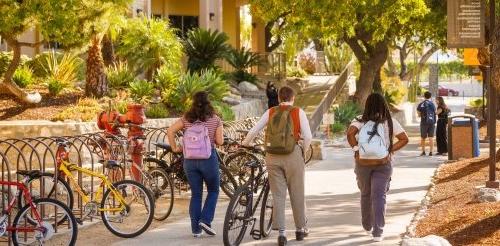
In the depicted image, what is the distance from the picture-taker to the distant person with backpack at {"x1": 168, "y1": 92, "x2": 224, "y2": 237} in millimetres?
10750

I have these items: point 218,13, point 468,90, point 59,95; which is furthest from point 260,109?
point 468,90

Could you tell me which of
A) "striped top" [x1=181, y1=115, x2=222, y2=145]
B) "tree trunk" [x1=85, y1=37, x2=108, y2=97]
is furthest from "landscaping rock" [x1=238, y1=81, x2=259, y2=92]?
"striped top" [x1=181, y1=115, x2=222, y2=145]

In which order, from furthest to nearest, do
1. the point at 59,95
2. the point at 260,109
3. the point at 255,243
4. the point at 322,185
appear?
the point at 260,109 → the point at 59,95 → the point at 322,185 → the point at 255,243

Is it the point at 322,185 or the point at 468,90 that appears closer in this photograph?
the point at 322,185

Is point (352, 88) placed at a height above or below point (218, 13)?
below

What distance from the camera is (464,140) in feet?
69.1

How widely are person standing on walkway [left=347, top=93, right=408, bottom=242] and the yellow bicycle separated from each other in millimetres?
2393

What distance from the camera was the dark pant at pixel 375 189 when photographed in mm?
10383

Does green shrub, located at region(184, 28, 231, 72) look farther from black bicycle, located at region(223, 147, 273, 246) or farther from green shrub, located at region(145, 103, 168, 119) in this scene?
black bicycle, located at region(223, 147, 273, 246)

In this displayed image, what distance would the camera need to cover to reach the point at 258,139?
17.6 m

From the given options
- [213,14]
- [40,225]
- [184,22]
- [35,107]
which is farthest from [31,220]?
[184,22]

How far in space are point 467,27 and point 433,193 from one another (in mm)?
2552

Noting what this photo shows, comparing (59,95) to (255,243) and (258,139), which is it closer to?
(258,139)

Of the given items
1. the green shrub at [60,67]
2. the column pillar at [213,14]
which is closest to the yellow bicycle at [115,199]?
the green shrub at [60,67]
